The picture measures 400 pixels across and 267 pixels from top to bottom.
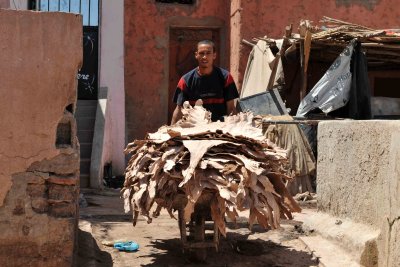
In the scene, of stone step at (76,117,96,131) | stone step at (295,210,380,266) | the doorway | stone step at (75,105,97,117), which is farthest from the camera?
the doorway

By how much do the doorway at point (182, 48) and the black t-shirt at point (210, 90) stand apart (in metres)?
6.79

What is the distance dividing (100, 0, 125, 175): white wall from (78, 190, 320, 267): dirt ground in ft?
16.0

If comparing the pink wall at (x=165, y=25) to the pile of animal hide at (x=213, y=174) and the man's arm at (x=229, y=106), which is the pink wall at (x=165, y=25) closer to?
the man's arm at (x=229, y=106)

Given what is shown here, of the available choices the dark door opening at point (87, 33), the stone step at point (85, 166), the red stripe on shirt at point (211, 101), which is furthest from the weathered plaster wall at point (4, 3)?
the red stripe on shirt at point (211, 101)

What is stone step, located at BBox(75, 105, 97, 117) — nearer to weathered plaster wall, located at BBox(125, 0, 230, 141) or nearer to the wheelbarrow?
weathered plaster wall, located at BBox(125, 0, 230, 141)

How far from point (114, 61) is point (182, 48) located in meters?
1.95

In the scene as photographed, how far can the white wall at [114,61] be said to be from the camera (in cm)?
1073

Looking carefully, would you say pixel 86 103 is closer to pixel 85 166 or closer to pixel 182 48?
pixel 85 166

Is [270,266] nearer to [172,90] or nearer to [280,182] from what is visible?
[280,182]

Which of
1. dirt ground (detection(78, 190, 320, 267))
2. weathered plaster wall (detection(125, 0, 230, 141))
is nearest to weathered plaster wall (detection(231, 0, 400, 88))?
weathered plaster wall (detection(125, 0, 230, 141))

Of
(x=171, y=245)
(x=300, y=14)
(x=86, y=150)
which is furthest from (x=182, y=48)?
(x=171, y=245)

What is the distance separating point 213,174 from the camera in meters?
3.88

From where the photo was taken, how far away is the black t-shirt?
17.5ft

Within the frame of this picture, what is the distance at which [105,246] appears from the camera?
15.4 feet
